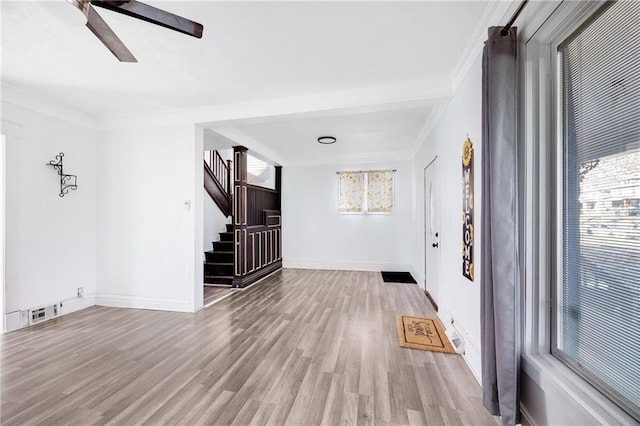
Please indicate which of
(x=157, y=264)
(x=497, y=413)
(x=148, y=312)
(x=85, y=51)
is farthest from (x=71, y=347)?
(x=497, y=413)

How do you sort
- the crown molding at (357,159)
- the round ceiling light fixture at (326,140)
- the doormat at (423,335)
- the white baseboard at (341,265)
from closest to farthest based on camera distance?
the doormat at (423,335) < the round ceiling light fixture at (326,140) < the crown molding at (357,159) < the white baseboard at (341,265)

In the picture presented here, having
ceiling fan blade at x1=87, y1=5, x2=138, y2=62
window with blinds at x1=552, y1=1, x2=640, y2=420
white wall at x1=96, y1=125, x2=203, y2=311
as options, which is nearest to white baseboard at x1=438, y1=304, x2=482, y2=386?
window with blinds at x1=552, y1=1, x2=640, y2=420

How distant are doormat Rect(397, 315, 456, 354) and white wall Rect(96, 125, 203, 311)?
272 centimetres

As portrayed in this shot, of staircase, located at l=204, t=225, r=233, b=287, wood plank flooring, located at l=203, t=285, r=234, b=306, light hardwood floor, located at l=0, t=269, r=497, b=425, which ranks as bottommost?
wood plank flooring, located at l=203, t=285, r=234, b=306

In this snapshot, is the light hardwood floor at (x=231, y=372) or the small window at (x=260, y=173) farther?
the small window at (x=260, y=173)

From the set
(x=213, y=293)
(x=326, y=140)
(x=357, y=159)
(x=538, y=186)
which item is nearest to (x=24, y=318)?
(x=213, y=293)

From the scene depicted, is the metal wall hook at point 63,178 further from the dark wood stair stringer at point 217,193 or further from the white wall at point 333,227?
the white wall at point 333,227

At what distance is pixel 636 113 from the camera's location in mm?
1034

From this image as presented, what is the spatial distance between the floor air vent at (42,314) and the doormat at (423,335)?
424 centimetres

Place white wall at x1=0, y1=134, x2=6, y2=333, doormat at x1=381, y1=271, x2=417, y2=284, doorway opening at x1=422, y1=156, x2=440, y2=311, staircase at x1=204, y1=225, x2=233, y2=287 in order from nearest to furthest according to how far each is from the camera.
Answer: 1. white wall at x1=0, y1=134, x2=6, y2=333
2. doorway opening at x1=422, y1=156, x2=440, y2=311
3. staircase at x1=204, y1=225, x2=233, y2=287
4. doormat at x1=381, y1=271, x2=417, y2=284

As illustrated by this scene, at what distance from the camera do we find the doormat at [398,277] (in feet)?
17.2

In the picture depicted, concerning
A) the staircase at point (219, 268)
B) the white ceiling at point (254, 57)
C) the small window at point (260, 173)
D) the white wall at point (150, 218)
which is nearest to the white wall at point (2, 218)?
the white ceiling at point (254, 57)

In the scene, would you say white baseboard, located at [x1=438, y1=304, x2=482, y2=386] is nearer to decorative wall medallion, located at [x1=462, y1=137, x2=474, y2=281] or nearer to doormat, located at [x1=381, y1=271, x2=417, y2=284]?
decorative wall medallion, located at [x1=462, y1=137, x2=474, y2=281]

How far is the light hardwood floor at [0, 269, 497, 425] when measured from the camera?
172 centimetres
